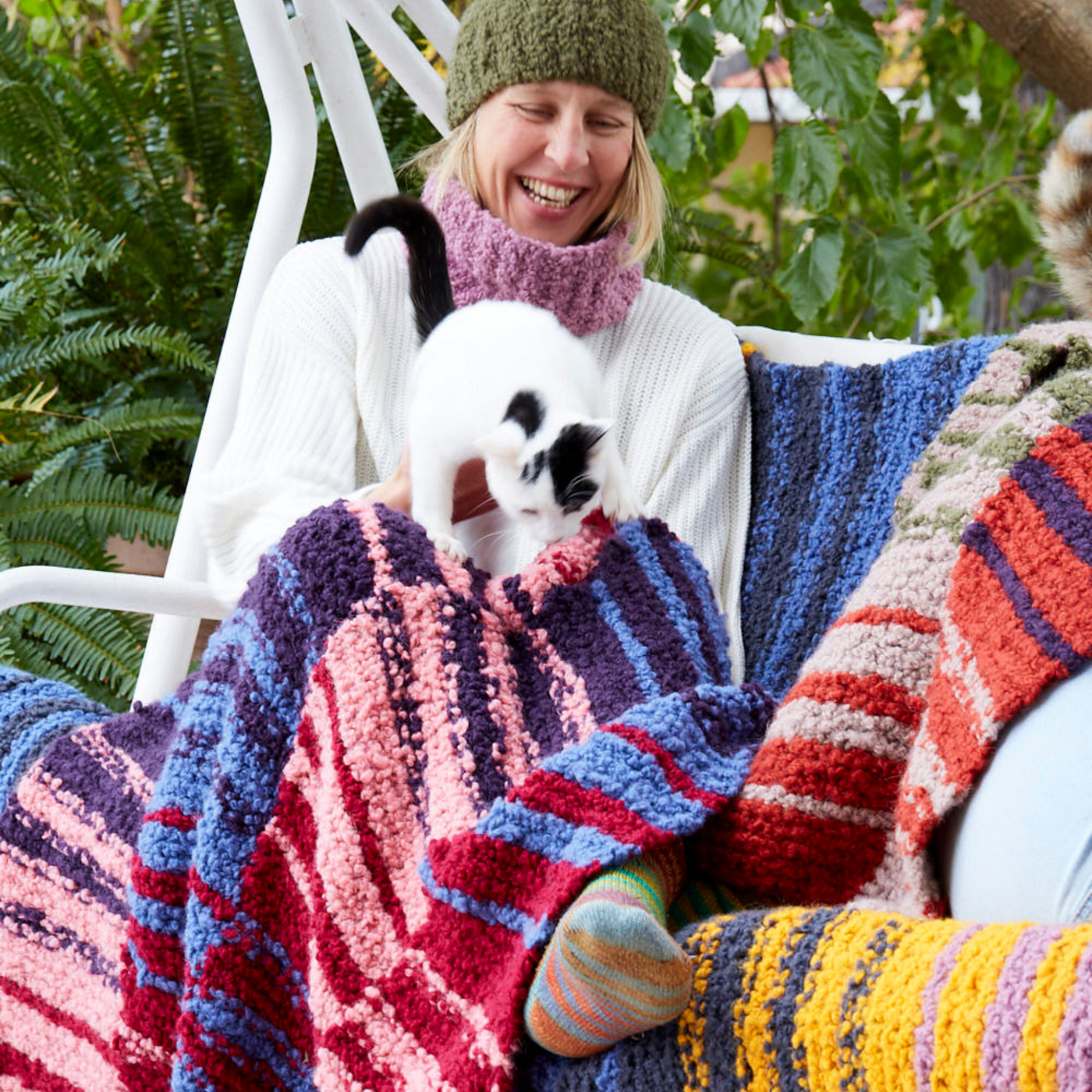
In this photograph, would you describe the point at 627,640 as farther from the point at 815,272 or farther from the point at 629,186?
the point at 815,272

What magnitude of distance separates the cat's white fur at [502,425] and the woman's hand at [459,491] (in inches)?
1.0

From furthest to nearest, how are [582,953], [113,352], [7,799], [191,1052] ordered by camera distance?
1. [113,352]
2. [7,799]
3. [191,1052]
4. [582,953]

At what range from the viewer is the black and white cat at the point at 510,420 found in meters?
1.01

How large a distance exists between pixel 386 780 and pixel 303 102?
31.7 inches

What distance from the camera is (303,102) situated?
1286 millimetres

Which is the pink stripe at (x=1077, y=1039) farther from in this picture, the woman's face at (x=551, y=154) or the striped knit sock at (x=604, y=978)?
the woman's face at (x=551, y=154)

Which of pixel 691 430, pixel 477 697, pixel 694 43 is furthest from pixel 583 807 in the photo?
pixel 694 43

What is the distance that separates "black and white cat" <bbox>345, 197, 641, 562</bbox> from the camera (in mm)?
1013

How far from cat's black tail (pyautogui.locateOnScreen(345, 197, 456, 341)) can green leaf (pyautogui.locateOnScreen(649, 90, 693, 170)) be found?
2.19ft

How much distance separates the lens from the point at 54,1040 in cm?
100

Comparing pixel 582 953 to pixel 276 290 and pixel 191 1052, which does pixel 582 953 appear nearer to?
pixel 191 1052

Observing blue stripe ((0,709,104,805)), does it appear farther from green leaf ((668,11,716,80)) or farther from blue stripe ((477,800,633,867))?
green leaf ((668,11,716,80))

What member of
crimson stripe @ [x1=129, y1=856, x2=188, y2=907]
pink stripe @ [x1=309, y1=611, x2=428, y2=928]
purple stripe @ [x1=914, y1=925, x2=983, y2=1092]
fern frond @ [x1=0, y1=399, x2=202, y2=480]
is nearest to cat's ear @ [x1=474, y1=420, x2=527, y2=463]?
pink stripe @ [x1=309, y1=611, x2=428, y2=928]

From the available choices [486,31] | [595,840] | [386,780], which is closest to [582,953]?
[595,840]
